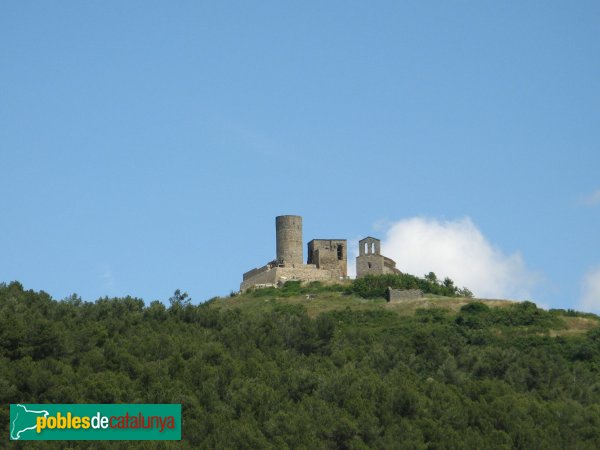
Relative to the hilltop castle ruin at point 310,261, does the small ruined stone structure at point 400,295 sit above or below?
below

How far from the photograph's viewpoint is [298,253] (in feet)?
218

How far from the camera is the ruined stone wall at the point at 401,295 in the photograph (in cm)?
5917

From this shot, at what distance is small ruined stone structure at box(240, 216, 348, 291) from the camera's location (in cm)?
6506

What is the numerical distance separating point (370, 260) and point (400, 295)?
5774 millimetres

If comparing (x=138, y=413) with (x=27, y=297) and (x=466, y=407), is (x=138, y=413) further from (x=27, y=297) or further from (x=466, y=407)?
(x=27, y=297)

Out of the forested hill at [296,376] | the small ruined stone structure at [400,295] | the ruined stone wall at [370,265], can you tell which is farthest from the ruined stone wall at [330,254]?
the forested hill at [296,376]

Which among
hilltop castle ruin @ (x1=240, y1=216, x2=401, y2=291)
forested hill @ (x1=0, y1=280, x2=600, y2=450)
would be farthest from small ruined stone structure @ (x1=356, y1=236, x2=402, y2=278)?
forested hill @ (x1=0, y1=280, x2=600, y2=450)

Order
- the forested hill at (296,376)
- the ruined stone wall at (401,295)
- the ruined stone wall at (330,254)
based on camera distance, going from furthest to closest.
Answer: the ruined stone wall at (330,254) < the ruined stone wall at (401,295) < the forested hill at (296,376)

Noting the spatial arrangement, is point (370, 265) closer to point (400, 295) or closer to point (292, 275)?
point (292, 275)

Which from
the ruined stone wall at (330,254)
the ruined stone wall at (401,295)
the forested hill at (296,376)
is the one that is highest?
the ruined stone wall at (330,254)

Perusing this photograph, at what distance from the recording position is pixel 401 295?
2339 inches

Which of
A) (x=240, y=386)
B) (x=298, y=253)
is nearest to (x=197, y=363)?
(x=240, y=386)

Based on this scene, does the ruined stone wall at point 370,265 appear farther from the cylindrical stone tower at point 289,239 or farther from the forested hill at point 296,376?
the forested hill at point 296,376

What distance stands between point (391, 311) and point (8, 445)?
90.6 ft
